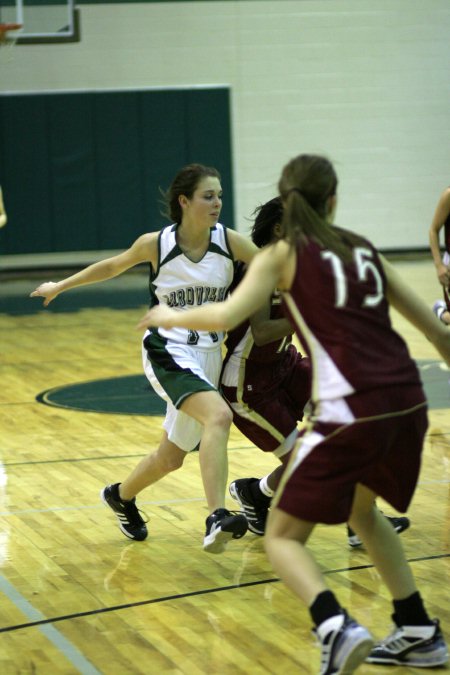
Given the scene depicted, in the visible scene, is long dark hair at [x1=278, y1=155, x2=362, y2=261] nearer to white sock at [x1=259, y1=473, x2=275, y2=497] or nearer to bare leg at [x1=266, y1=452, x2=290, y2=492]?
bare leg at [x1=266, y1=452, x2=290, y2=492]

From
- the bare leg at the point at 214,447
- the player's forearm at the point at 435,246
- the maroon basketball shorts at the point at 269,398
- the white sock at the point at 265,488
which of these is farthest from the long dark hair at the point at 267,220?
the player's forearm at the point at 435,246

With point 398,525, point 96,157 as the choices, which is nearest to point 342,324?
point 398,525

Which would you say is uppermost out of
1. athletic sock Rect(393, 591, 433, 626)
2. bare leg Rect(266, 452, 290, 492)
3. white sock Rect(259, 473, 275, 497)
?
athletic sock Rect(393, 591, 433, 626)

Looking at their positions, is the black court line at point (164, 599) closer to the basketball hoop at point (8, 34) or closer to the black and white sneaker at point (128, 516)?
the black and white sneaker at point (128, 516)

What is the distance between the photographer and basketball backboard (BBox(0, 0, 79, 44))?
46.4 ft

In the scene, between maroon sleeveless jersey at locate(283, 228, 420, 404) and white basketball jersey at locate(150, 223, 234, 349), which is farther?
white basketball jersey at locate(150, 223, 234, 349)

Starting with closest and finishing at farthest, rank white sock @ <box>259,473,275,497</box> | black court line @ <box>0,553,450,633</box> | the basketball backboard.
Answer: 1. black court line @ <box>0,553,450,633</box>
2. white sock @ <box>259,473,275,497</box>
3. the basketball backboard

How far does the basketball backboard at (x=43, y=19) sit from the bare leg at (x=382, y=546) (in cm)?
1136

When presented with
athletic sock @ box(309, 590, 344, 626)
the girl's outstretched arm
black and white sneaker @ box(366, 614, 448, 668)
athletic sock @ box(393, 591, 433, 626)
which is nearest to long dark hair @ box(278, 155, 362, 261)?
the girl's outstretched arm

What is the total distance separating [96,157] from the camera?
16250mm

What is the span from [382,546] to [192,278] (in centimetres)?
167

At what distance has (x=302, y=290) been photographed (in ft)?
10.9

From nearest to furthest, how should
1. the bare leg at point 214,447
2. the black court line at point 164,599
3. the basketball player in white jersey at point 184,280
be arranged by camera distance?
the black court line at point 164,599 < the bare leg at point 214,447 < the basketball player in white jersey at point 184,280

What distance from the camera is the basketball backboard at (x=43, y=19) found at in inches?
557
